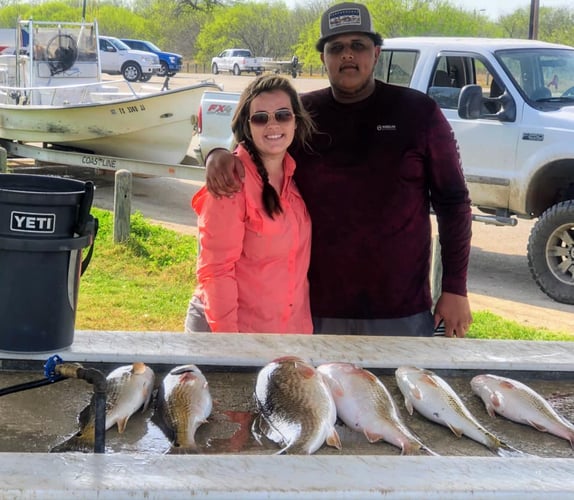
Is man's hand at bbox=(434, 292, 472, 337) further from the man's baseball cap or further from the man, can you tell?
the man's baseball cap

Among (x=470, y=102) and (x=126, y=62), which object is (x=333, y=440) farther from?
(x=126, y=62)

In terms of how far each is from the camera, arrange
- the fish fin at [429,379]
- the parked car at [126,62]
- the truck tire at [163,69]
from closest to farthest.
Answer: the fish fin at [429,379]
the parked car at [126,62]
the truck tire at [163,69]

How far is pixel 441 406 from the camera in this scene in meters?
2.50

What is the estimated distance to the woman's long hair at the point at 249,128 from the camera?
11.2 feet

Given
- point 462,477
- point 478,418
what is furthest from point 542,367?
point 462,477

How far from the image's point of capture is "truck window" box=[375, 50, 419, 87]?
28.9ft

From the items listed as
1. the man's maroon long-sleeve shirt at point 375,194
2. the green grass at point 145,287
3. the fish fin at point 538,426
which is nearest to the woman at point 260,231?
the man's maroon long-sleeve shirt at point 375,194

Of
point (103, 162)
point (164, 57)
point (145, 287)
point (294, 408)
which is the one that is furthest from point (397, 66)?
point (164, 57)

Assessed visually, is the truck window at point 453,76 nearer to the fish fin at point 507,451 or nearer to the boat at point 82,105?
the boat at point 82,105

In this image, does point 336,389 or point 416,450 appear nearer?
point 416,450

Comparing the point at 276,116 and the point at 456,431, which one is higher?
the point at 276,116

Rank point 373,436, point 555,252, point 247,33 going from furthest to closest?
point 247,33
point 555,252
point 373,436

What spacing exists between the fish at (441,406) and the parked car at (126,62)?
37.7 metres

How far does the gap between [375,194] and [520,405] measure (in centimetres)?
127
